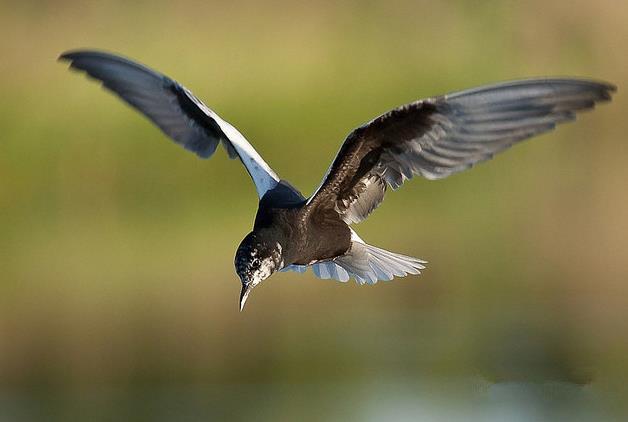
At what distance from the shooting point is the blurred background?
1157 centimetres

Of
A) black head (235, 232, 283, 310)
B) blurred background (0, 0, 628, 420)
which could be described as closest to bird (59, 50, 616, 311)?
black head (235, 232, 283, 310)

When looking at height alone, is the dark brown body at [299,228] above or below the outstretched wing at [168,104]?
below

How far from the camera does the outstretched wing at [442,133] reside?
7012 millimetres

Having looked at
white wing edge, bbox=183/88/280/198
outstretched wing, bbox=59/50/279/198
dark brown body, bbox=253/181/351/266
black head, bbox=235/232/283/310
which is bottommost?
black head, bbox=235/232/283/310

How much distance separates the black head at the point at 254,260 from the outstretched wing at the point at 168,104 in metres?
1.04

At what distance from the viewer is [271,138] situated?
15922 mm

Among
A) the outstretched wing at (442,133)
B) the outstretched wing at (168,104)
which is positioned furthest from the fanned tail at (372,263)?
the outstretched wing at (168,104)

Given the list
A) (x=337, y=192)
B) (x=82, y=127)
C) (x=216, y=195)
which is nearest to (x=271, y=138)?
(x=216, y=195)

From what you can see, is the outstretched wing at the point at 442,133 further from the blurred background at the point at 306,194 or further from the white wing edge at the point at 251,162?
the blurred background at the point at 306,194

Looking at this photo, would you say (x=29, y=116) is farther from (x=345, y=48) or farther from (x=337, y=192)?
(x=337, y=192)

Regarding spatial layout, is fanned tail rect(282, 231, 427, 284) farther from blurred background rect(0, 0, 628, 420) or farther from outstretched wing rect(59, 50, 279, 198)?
blurred background rect(0, 0, 628, 420)

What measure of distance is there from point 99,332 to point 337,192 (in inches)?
228

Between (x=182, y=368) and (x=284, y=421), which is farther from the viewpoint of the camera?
(x=182, y=368)

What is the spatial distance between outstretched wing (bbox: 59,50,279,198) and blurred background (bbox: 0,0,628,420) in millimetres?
2857
